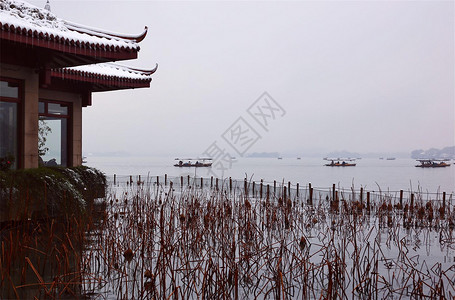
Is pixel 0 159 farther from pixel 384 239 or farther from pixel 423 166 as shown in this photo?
pixel 423 166

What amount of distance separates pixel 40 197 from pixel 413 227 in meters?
8.25

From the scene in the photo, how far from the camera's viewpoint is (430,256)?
6891 millimetres

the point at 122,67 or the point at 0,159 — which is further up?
the point at 122,67

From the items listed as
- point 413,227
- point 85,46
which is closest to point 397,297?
point 413,227

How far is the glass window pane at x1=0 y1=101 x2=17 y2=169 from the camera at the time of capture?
332 inches

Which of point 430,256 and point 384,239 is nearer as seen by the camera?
point 430,256

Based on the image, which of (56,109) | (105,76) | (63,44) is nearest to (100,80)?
(105,76)

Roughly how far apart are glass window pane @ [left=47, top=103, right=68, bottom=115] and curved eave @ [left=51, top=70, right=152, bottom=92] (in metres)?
0.79

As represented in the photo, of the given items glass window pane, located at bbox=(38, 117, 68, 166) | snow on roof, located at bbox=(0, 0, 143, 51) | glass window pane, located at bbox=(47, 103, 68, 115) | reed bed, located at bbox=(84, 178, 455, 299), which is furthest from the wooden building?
reed bed, located at bbox=(84, 178, 455, 299)

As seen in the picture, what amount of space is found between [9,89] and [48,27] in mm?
1595

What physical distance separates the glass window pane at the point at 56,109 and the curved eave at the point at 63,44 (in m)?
3.43

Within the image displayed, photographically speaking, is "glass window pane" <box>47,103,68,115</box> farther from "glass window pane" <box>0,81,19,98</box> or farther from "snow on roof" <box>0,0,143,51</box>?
"snow on roof" <box>0,0,143,51</box>

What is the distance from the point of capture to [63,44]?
778cm

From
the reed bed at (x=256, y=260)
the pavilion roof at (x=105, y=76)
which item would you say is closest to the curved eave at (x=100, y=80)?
the pavilion roof at (x=105, y=76)
